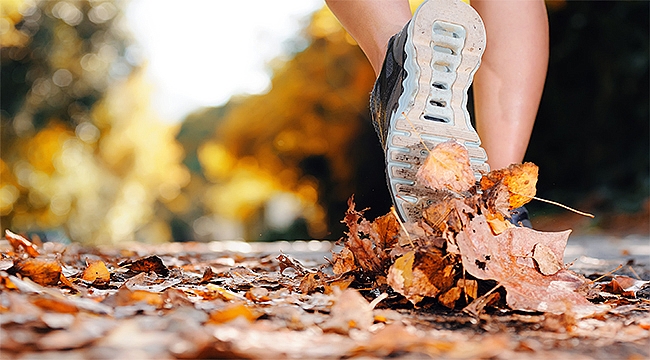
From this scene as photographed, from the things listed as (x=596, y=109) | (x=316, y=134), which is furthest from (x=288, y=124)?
(x=596, y=109)

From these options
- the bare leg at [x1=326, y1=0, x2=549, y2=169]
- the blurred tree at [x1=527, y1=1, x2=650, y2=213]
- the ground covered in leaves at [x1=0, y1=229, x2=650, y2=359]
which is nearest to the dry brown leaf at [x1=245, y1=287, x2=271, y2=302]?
the ground covered in leaves at [x1=0, y1=229, x2=650, y2=359]

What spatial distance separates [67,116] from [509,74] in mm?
11508

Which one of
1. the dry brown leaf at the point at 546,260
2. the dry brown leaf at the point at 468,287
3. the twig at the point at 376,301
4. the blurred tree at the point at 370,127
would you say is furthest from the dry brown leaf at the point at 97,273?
the blurred tree at the point at 370,127

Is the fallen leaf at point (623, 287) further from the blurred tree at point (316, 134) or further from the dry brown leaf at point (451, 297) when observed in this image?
the blurred tree at point (316, 134)

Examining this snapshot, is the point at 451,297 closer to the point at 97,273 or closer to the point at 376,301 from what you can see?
the point at 376,301

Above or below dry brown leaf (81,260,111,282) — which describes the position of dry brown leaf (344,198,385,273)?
above

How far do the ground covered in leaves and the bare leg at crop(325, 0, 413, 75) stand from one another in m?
0.57

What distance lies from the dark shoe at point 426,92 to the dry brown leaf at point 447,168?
0.17ft

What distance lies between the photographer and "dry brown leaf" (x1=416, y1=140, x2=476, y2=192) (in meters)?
1.23

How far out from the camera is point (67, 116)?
1202 cm

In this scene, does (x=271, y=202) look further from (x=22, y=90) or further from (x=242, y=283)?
(x=242, y=283)

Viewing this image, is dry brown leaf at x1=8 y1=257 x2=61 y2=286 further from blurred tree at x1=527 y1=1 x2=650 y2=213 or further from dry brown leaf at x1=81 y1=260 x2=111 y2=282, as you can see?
blurred tree at x1=527 y1=1 x2=650 y2=213

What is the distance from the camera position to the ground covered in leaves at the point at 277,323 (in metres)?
0.70

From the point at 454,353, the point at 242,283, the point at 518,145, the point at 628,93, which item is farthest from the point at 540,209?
the point at 454,353
